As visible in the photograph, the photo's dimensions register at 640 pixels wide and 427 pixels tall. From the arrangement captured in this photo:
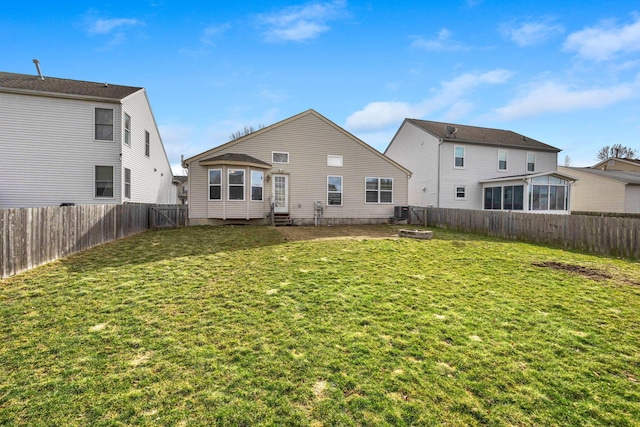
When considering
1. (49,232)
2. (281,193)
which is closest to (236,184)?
(281,193)

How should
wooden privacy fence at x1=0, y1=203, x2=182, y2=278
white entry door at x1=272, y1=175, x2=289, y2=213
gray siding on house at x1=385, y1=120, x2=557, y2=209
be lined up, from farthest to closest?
gray siding on house at x1=385, y1=120, x2=557, y2=209 < white entry door at x1=272, y1=175, x2=289, y2=213 < wooden privacy fence at x1=0, y1=203, x2=182, y2=278

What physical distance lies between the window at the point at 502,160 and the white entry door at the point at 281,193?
17280mm

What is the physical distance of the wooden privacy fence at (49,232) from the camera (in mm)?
5824

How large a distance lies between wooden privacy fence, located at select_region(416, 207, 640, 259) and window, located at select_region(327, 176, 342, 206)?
6.22 meters

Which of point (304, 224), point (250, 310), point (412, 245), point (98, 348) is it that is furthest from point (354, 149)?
point (98, 348)

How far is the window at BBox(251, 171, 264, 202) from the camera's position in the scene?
15.2 metres

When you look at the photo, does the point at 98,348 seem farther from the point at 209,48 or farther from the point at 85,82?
the point at 85,82

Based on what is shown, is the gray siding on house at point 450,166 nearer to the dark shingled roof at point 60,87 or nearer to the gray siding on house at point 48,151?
the dark shingled roof at point 60,87

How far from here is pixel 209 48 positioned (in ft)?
45.9

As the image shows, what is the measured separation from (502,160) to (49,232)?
26561mm

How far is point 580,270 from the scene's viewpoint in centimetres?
736

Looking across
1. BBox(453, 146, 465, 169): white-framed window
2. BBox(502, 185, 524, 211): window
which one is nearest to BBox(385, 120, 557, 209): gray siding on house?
BBox(453, 146, 465, 169): white-framed window

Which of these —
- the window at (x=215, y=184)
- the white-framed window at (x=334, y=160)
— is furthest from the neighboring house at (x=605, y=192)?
the window at (x=215, y=184)

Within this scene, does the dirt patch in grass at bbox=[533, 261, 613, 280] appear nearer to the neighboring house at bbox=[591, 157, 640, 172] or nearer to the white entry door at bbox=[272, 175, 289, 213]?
the white entry door at bbox=[272, 175, 289, 213]
